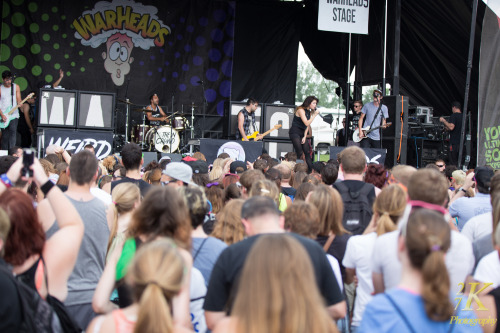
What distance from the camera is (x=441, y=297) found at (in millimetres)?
2082

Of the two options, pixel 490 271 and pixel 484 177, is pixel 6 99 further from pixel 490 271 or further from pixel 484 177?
pixel 490 271

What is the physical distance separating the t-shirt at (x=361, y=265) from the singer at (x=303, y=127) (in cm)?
851

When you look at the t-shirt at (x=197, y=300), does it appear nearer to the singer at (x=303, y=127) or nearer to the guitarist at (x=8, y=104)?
the singer at (x=303, y=127)

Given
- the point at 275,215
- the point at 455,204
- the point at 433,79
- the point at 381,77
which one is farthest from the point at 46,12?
the point at 275,215

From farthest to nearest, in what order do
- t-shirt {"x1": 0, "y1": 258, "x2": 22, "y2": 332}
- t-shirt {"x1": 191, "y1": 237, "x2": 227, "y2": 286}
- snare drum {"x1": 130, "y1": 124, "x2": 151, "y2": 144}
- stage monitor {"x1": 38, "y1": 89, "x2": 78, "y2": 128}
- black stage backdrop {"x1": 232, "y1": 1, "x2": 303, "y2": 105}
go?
black stage backdrop {"x1": 232, "y1": 1, "x2": 303, "y2": 105} < snare drum {"x1": 130, "y1": 124, "x2": 151, "y2": 144} < stage monitor {"x1": 38, "y1": 89, "x2": 78, "y2": 128} < t-shirt {"x1": 191, "y1": 237, "x2": 227, "y2": 286} < t-shirt {"x1": 0, "y1": 258, "x2": 22, "y2": 332}

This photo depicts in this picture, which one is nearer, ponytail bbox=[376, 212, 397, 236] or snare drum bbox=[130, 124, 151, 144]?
ponytail bbox=[376, 212, 397, 236]

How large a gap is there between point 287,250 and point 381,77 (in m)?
12.8

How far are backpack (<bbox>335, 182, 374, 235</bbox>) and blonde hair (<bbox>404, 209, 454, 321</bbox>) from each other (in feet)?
7.09

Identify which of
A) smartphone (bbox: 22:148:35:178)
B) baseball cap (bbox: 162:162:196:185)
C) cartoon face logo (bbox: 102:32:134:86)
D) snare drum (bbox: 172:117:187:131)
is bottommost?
baseball cap (bbox: 162:162:196:185)

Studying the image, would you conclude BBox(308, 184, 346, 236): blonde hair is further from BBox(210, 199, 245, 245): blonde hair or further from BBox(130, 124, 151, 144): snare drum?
BBox(130, 124, 151, 144): snare drum

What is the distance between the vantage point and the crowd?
1979mm

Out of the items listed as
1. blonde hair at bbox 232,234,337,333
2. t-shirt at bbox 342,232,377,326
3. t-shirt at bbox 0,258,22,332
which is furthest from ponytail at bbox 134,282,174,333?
t-shirt at bbox 342,232,377,326

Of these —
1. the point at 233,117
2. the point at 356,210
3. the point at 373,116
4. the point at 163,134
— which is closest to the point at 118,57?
the point at 163,134

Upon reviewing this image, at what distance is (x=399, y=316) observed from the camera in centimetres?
212
